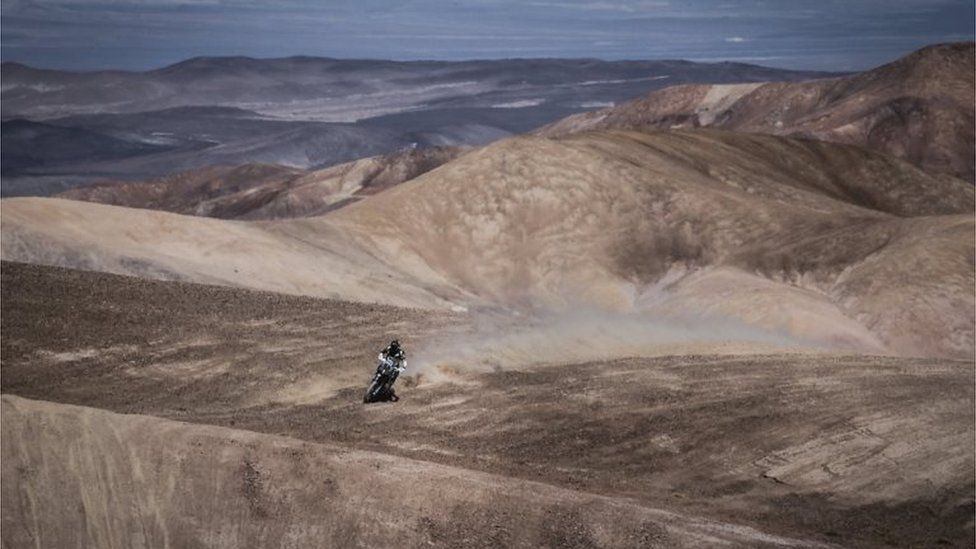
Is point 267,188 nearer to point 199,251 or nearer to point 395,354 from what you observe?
point 199,251

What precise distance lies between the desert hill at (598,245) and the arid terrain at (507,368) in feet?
0.56

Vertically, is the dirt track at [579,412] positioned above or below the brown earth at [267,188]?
above

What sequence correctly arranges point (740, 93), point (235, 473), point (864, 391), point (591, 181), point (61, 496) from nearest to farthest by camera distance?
point (235, 473)
point (61, 496)
point (864, 391)
point (591, 181)
point (740, 93)

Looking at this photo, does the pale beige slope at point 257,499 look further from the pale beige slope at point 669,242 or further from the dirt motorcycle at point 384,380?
the pale beige slope at point 669,242

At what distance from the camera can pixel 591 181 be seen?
2805 inches

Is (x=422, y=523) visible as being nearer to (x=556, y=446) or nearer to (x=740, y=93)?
(x=556, y=446)

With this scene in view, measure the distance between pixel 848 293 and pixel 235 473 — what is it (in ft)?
121

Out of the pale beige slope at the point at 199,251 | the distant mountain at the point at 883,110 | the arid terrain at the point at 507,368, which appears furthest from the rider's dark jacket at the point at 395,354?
the distant mountain at the point at 883,110

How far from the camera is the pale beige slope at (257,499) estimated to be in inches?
928

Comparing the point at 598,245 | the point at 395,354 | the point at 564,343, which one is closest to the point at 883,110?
the point at 598,245

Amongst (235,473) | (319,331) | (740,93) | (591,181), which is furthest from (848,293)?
(740,93)

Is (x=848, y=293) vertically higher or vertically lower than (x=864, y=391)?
lower

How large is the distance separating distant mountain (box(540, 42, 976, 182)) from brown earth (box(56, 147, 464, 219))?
22.9m

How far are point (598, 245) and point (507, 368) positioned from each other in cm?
3247
